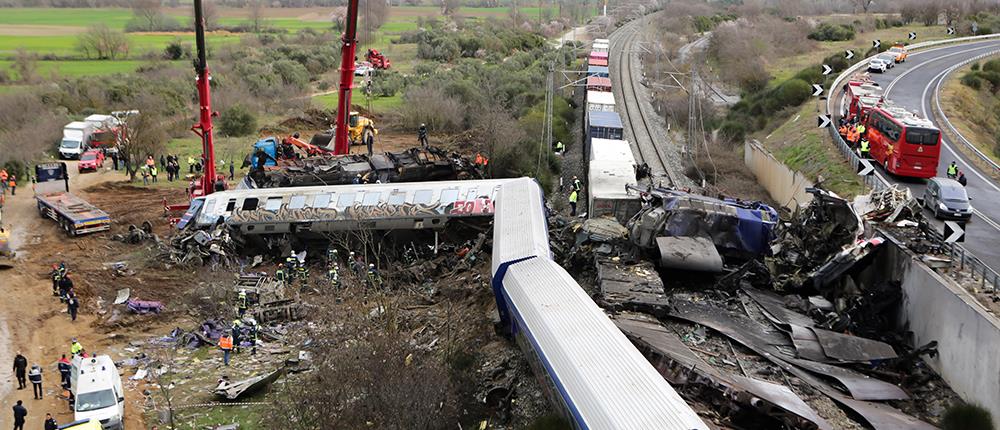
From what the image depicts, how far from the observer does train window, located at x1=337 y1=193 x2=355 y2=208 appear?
1257 inches

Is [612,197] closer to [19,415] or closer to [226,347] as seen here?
[226,347]

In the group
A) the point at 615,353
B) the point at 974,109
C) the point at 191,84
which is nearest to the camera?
the point at 615,353

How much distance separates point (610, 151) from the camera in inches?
1548

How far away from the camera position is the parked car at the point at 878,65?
62.1 metres

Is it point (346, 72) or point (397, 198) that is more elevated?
point (346, 72)

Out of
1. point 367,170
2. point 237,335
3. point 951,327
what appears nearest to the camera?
point 951,327

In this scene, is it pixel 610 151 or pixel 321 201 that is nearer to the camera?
pixel 321 201

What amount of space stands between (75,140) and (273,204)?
24955mm

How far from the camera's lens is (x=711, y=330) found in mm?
20625

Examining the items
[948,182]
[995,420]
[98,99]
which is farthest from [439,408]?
[98,99]

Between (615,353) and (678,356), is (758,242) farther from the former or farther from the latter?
(615,353)

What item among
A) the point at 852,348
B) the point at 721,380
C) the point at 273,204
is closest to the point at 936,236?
the point at 852,348

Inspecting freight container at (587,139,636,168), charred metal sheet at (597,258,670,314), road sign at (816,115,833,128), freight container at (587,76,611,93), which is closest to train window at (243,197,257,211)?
freight container at (587,139,636,168)

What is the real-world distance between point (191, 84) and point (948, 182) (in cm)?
5993
